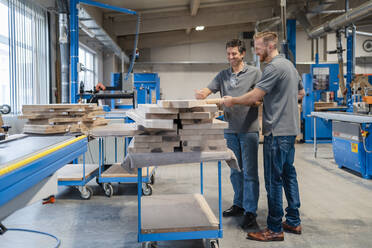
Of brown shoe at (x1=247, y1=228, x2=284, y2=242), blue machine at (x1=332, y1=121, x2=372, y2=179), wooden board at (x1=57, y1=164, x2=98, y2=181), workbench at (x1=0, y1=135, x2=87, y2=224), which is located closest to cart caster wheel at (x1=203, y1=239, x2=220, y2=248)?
brown shoe at (x1=247, y1=228, x2=284, y2=242)

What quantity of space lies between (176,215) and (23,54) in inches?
165

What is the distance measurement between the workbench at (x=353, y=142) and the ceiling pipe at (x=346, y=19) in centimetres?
219

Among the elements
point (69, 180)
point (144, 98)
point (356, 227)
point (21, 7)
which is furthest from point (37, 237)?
point (144, 98)

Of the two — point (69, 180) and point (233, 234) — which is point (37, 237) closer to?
point (69, 180)

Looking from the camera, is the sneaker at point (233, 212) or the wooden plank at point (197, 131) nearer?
the wooden plank at point (197, 131)

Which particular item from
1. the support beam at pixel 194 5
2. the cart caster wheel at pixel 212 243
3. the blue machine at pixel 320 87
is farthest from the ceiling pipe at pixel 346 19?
the cart caster wheel at pixel 212 243

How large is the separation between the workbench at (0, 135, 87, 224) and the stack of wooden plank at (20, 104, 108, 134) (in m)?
0.39

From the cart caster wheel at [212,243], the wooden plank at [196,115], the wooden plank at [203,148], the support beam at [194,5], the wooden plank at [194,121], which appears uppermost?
the support beam at [194,5]

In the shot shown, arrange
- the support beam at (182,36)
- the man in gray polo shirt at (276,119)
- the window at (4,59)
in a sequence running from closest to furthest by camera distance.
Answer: the man in gray polo shirt at (276,119) < the window at (4,59) < the support beam at (182,36)

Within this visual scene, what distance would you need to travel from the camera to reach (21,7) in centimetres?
507

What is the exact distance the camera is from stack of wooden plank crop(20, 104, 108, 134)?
2403 millimetres

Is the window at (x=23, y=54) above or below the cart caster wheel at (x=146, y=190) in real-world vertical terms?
above

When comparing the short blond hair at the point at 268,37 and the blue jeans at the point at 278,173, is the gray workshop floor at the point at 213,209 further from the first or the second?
the short blond hair at the point at 268,37

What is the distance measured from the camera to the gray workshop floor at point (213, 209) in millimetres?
2521
